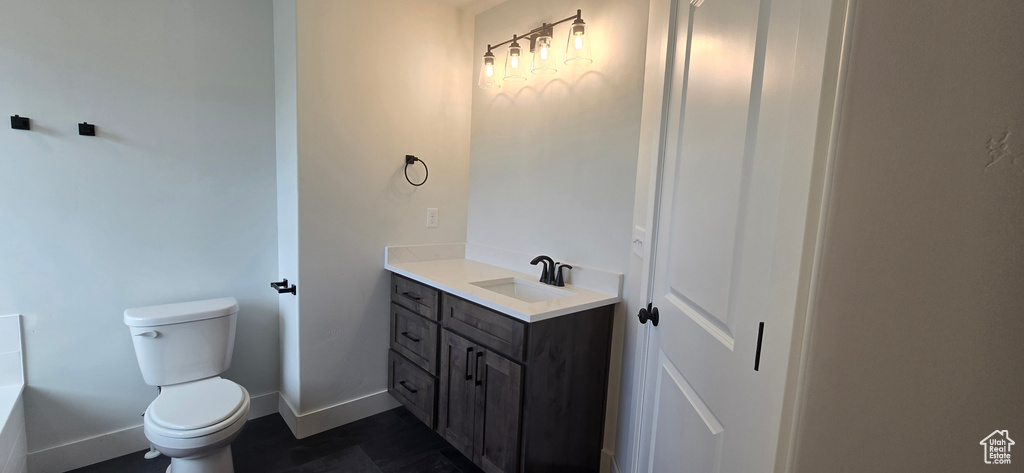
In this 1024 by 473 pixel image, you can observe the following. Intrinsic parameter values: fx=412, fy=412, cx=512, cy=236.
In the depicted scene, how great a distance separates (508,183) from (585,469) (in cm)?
149

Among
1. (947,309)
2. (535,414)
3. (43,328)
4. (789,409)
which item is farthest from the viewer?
(43,328)

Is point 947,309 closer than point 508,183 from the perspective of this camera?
Yes

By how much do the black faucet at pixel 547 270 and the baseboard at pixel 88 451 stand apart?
6.82 ft

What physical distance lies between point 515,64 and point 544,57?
0.20 meters

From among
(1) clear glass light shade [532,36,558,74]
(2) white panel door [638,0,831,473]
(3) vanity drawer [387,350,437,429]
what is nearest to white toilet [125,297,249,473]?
(3) vanity drawer [387,350,437,429]

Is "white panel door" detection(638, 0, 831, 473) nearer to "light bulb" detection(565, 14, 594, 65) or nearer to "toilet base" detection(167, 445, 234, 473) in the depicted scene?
"light bulb" detection(565, 14, 594, 65)

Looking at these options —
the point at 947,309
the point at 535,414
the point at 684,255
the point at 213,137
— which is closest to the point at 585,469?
the point at 535,414

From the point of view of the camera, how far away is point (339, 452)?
2047mm

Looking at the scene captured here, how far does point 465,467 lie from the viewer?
6.45 ft

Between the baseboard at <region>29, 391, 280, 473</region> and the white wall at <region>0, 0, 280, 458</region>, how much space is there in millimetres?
34

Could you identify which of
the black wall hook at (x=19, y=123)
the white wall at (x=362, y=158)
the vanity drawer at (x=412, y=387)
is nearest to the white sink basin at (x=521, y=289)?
the vanity drawer at (x=412, y=387)

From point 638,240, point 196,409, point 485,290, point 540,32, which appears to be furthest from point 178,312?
point 540,32

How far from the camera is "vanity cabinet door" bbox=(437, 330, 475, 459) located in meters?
1.80

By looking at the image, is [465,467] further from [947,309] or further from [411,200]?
[947,309]
